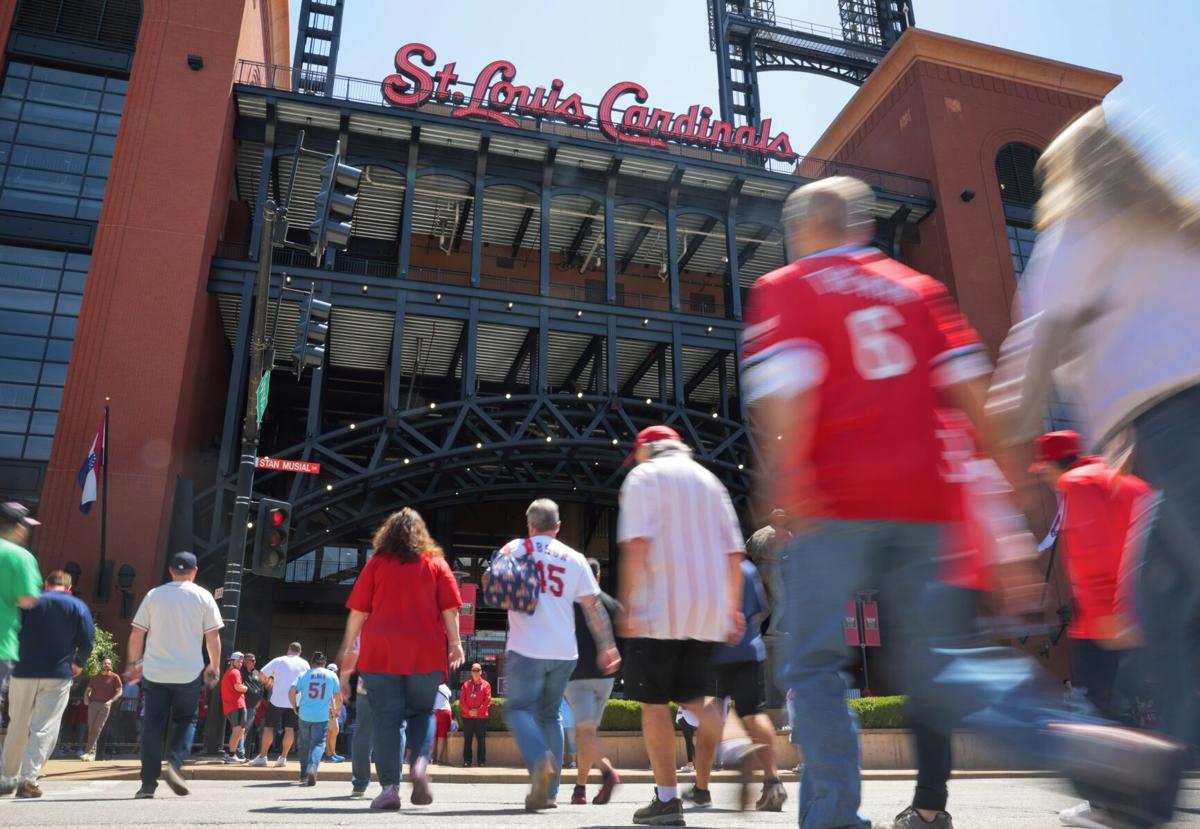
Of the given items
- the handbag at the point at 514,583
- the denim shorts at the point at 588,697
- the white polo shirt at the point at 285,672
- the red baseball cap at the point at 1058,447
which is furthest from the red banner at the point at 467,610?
the red baseball cap at the point at 1058,447

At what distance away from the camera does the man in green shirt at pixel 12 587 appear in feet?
21.0

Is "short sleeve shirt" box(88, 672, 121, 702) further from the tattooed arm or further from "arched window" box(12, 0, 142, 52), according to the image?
"arched window" box(12, 0, 142, 52)

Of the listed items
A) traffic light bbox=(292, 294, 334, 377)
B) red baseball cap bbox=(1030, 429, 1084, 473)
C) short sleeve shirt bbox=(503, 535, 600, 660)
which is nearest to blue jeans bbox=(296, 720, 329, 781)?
short sleeve shirt bbox=(503, 535, 600, 660)

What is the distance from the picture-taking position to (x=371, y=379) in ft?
101

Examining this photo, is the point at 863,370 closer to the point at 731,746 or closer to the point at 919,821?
the point at 919,821

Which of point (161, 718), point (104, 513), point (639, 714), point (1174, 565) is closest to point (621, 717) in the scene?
point (639, 714)

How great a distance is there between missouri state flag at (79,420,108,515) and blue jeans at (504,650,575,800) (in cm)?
1505

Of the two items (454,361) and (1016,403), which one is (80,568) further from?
(1016,403)

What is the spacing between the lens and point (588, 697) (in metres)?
7.33

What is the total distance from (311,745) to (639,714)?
6438 mm

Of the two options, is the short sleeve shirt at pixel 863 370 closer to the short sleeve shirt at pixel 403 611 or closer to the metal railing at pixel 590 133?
the short sleeve shirt at pixel 403 611

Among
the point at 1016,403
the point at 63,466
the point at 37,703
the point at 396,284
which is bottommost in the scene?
the point at 37,703

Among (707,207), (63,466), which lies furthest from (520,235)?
(63,466)

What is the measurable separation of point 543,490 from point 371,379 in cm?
895
